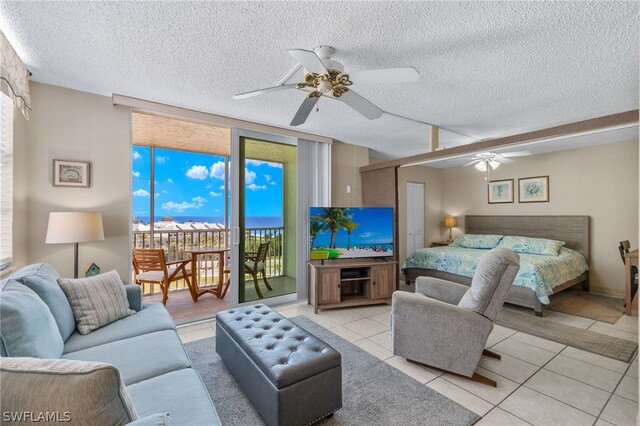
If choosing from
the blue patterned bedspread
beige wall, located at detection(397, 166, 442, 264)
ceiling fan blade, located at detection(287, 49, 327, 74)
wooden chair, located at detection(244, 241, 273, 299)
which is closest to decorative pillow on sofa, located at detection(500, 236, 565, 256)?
the blue patterned bedspread

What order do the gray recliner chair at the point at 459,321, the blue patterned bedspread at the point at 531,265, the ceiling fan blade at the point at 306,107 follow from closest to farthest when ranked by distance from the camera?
the gray recliner chair at the point at 459,321, the ceiling fan blade at the point at 306,107, the blue patterned bedspread at the point at 531,265

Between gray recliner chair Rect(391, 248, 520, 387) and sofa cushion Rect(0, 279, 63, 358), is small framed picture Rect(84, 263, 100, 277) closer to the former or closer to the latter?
sofa cushion Rect(0, 279, 63, 358)

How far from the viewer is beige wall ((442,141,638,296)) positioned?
4.34m

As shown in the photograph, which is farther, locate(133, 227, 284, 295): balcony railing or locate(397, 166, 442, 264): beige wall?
locate(397, 166, 442, 264): beige wall

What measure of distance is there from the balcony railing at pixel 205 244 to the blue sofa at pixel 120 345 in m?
2.20

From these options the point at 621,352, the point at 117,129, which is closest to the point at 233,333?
the point at 117,129

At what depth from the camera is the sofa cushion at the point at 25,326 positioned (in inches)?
49.9

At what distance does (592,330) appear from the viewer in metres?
3.17

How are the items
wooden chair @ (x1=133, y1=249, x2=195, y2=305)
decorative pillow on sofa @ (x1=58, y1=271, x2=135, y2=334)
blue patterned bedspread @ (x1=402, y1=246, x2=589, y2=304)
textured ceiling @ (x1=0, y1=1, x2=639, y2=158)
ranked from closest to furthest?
textured ceiling @ (x1=0, y1=1, x2=639, y2=158) → decorative pillow on sofa @ (x1=58, y1=271, x2=135, y2=334) → blue patterned bedspread @ (x1=402, y1=246, x2=589, y2=304) → wooden chair @ (x1=133, y1=249, x2=195, y2=305)

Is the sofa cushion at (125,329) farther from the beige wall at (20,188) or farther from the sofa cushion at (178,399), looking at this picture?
the beige wall at (20,188)

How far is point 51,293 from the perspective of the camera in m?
1.85

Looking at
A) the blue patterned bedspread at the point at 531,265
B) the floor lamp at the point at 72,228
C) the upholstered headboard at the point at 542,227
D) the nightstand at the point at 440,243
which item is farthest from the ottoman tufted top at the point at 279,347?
the upholstered headboard at the point at 542,227

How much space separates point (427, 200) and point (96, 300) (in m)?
6.08

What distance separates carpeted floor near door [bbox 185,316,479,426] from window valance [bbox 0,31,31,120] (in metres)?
2.46
